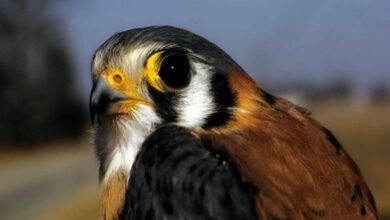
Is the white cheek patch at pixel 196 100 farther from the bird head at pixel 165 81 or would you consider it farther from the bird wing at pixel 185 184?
the bird wing at pixel 185 184

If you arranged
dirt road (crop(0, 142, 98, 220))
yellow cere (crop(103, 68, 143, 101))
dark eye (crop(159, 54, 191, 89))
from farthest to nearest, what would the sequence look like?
dirt road (crop(0, 142, 98, 220)) → yellow cere (crop(103, 68, 143, 101)) → dark eye (crop(159, 54, 191, 89))

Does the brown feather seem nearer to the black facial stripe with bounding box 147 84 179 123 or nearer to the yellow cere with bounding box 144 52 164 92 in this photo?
the black facial stripe with bounding box 147 84 179 123

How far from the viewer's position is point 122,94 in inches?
173

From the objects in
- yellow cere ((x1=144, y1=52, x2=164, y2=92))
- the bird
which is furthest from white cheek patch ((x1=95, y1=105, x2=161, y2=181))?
yellow cere ((x1=144, y1=52, x2=164, y2=92))

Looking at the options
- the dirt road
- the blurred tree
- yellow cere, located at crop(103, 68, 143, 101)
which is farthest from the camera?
the blurred tree

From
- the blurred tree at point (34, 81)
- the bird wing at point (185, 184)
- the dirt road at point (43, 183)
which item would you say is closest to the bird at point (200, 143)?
the bird wing at point (185, 184)

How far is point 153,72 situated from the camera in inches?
169

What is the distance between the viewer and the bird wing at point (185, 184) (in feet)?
12.5

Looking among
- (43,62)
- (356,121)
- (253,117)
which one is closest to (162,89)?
(253,117)

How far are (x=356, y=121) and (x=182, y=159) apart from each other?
5250 cm

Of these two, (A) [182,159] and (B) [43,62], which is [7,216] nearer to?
(A) [182,159]

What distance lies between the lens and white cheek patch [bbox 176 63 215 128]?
426 centimetres

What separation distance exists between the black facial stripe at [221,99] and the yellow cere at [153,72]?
27 centimetres

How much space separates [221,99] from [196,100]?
16cm
